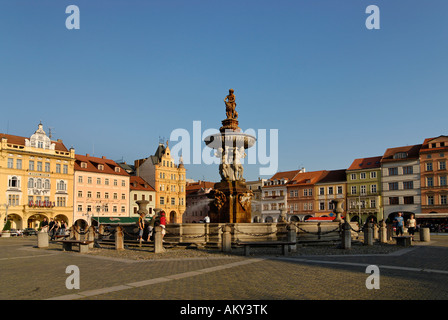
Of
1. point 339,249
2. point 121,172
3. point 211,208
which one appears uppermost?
point 121,172

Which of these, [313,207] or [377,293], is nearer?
[377,293]

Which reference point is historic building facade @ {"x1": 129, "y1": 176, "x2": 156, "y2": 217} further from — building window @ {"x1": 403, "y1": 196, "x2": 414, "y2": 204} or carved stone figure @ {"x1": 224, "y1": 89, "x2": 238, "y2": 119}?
carved stone figure @ {"x1": 224, "y1": 89, "x2": 238, "y2": 119}

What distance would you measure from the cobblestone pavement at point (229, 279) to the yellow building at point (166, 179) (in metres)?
62.2

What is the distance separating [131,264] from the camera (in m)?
12.9

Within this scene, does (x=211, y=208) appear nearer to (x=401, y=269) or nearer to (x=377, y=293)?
(x=401, y=269)

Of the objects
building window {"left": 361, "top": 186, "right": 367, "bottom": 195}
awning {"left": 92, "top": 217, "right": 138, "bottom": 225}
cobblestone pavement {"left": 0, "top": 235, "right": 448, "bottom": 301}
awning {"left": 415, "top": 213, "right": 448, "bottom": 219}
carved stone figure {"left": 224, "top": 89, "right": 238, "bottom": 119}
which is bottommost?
awning {"left": 92, "top": 217, "right": 138, "bottom": 225}

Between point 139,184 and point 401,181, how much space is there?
46.1m

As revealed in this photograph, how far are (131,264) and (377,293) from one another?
7927 millimetres

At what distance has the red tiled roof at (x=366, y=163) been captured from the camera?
68.7 metres

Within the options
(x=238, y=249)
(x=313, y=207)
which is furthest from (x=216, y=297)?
(x=313, y=207)

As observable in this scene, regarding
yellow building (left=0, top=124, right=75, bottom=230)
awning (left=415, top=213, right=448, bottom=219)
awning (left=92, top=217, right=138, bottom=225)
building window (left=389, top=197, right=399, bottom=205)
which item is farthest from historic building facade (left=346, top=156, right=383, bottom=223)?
yellow building (left=0, top=124, right=75, bottom=230)

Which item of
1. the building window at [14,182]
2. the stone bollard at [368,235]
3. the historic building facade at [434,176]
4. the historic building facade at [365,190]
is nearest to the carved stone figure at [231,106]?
the stone bollard at [368,235]

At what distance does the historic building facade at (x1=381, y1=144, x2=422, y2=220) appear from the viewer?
63.4 metres

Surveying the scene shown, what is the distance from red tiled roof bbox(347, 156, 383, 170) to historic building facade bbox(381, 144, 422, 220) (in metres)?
1.57
